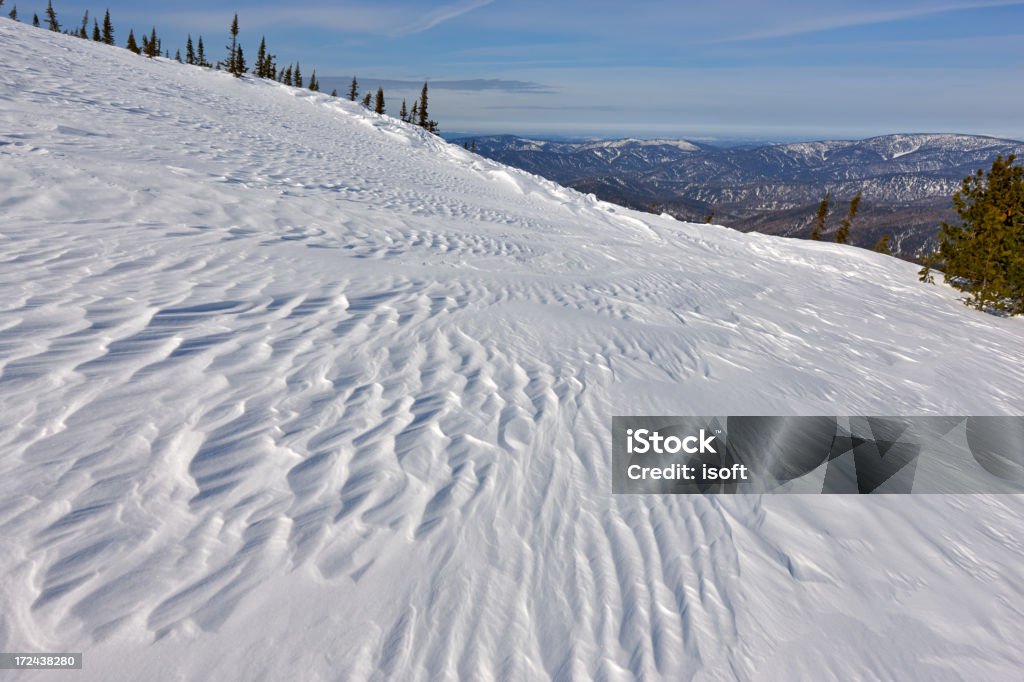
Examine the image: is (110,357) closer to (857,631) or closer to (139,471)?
(139,471)

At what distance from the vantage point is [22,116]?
11.6 m

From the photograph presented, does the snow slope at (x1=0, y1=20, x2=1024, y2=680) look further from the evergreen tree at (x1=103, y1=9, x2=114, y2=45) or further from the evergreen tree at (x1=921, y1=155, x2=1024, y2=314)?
the evergreen tree at (x1=103, y1=9, x2=114, y2=45)

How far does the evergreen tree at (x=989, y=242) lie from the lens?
13891mm

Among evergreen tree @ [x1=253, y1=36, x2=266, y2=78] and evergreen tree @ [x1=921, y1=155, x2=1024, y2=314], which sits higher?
evergreen tree @ [x1=253, y1=36, x2=266, y2=78]

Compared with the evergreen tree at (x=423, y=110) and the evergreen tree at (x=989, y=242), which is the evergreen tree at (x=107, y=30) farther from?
the evergreen tree at (x=989, y=242)

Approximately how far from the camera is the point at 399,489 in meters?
3.30

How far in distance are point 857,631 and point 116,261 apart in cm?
812

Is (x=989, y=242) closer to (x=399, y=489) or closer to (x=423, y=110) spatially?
(x=399, y=489)

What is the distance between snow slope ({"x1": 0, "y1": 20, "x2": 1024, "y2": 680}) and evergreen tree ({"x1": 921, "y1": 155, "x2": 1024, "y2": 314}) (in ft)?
27.4

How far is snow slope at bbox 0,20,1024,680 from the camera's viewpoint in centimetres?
241

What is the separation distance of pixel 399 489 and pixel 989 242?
19.8 meters

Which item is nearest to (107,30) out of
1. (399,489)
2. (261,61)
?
(261,61)

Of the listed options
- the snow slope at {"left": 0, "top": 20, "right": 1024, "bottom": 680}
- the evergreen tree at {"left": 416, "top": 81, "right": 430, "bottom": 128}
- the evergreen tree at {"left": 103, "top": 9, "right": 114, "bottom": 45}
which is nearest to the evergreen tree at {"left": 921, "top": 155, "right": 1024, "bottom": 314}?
the snow slope at {"left": 0, "top": 20, "right": 1024, "bottom": 680}

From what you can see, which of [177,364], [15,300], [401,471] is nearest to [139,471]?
[177,364]
